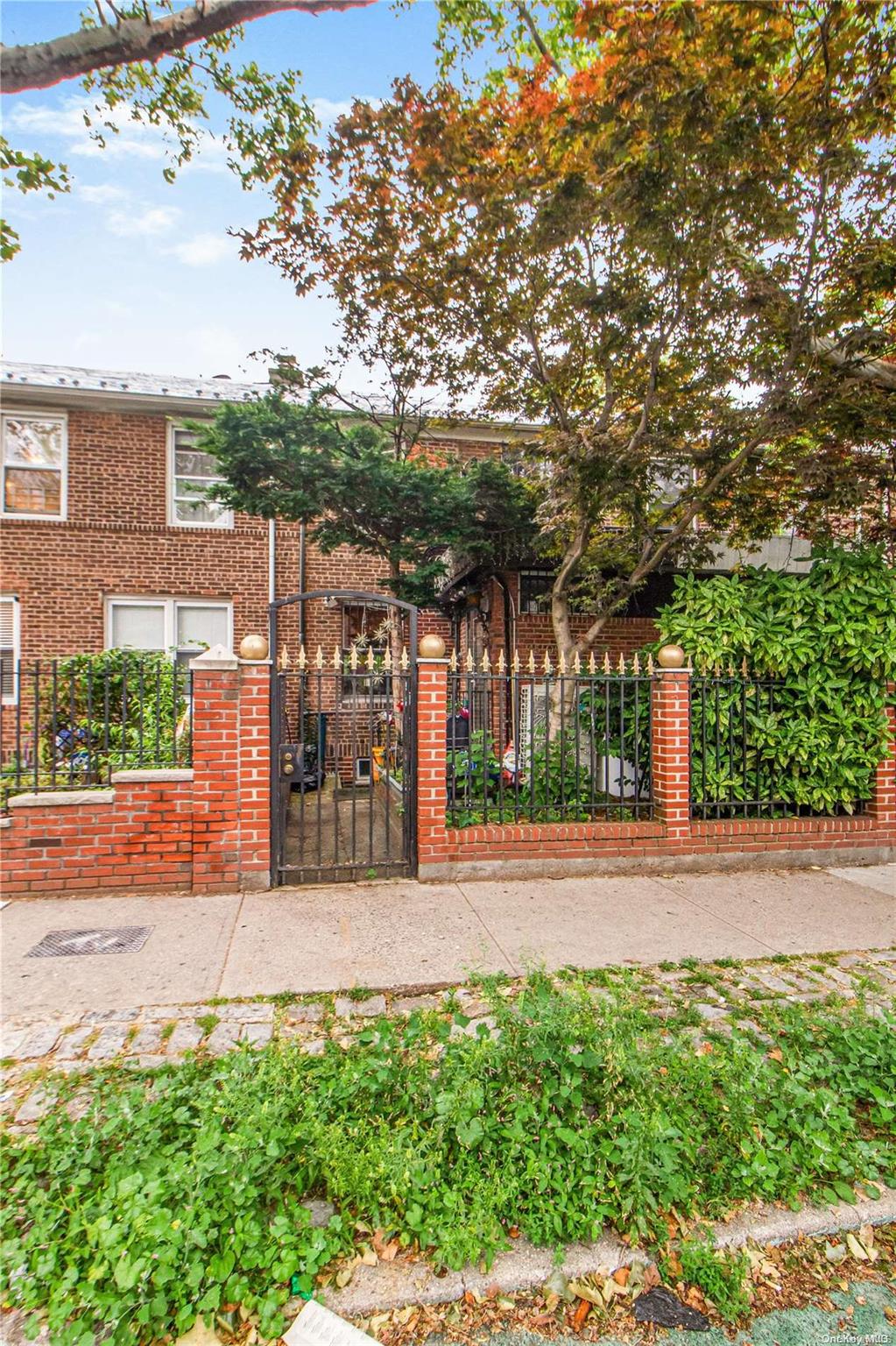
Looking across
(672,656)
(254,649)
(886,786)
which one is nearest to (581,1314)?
(254,649)

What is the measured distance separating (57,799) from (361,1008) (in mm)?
2862

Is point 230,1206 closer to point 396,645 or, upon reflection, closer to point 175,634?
point 396,645

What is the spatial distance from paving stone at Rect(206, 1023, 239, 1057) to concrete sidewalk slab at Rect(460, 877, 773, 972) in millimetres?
1481

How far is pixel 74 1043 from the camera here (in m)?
2.89

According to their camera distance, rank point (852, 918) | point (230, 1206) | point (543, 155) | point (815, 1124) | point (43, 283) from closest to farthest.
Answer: point (230, 1206)
point (815, 1124)
point (852, 918)
point (43, 283)
point (543, 155)

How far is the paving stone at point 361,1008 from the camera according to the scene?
10.4 ft

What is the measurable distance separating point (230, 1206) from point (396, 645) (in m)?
6.86

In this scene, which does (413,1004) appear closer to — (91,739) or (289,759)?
(289,759)

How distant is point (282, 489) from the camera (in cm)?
762

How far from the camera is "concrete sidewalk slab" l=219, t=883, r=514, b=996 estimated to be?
11.7ft

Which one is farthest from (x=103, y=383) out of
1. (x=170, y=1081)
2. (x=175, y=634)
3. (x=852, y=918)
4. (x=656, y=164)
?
(x=852, y=918)

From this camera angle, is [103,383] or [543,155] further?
[103,383]

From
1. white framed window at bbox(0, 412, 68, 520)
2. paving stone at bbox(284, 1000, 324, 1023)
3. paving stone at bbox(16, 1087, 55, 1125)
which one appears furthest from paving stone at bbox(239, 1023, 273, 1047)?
white framed window at bbox(0, 412, 68, 520)

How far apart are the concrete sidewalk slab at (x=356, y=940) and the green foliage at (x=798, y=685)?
282 centimetres
